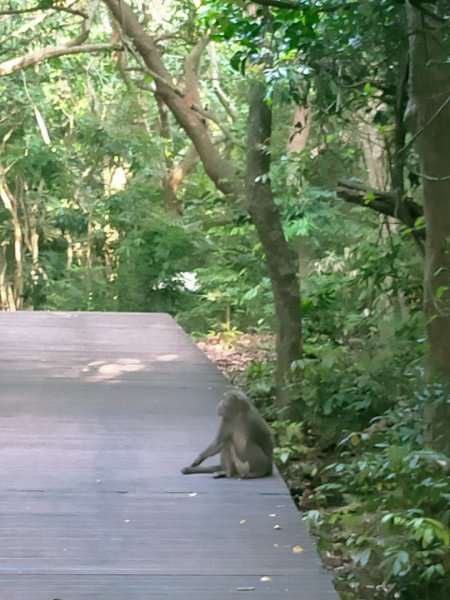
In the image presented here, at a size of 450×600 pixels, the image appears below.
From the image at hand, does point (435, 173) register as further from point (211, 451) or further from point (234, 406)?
point (211, 451)

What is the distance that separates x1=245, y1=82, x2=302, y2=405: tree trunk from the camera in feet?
27.4

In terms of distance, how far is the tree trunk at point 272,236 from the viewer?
8359 millimetres

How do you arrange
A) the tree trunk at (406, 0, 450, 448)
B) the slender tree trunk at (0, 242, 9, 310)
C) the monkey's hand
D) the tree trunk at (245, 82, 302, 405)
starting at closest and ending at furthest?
the tree trunk at (406, 0, 450, 448) < the monkey's hand < the tree trunk at (245, 82, 302, 405) < the slender tree trunk at (0, 242, 9, 310)

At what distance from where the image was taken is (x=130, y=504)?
4766mm

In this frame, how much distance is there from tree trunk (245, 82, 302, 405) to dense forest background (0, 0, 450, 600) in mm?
19

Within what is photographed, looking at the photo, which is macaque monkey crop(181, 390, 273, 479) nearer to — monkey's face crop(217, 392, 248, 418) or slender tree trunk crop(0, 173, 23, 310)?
monkey's face crop(217, 392, 248, 418)

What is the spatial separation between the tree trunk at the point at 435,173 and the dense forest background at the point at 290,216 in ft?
0.04

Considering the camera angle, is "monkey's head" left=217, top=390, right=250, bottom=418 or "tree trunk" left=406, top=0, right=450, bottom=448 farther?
"monkey's head" left=217, top=390, right=250, bottom=418

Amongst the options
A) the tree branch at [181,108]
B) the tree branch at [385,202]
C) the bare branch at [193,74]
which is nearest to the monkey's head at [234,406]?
the tree branch at [385,202]

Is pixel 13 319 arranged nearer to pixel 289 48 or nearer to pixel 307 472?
pixel 307 472

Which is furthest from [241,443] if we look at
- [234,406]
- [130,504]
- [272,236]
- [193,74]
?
[193,74]

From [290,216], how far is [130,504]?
16.4 feet

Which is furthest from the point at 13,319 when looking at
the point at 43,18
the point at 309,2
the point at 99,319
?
the point at 309,2

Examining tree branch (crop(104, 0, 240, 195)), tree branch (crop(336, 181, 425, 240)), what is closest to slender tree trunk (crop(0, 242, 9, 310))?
tree branch (crop(104, 0, 240, 195))
